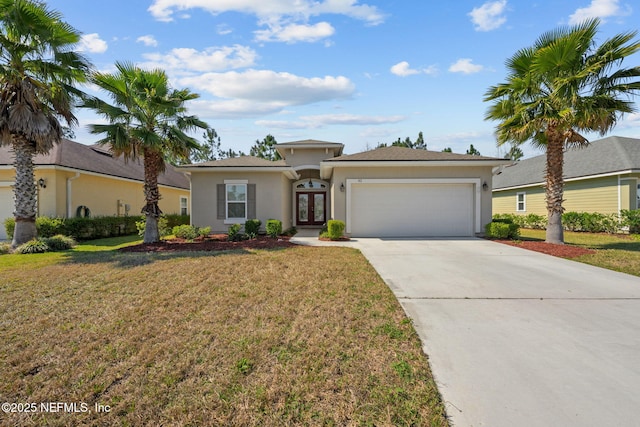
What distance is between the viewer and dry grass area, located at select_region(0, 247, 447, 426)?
232 centimetres

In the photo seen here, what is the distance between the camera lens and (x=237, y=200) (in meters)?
13.6

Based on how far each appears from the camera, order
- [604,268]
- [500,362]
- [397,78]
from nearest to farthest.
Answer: [500,362] → [604,268] → [397,78]

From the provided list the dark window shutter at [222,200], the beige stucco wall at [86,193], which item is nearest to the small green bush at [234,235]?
the dark window shutter at [222,200]

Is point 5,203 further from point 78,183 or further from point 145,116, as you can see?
point 145,116

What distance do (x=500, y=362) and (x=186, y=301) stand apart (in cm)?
407

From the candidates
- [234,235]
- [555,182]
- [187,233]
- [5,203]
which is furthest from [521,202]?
[5,203]

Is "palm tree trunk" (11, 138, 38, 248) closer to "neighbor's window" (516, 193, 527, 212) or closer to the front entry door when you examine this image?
the front entry door

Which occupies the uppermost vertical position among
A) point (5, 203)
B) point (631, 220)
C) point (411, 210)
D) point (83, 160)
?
point (83, 160)

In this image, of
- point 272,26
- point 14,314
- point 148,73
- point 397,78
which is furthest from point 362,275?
point 397,78

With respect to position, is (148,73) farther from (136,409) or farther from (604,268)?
(604,268)

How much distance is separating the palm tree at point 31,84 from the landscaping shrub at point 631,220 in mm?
22123

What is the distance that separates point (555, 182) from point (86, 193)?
61.2 feet

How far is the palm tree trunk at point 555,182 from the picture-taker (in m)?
9.96

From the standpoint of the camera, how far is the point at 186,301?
4.64 m
